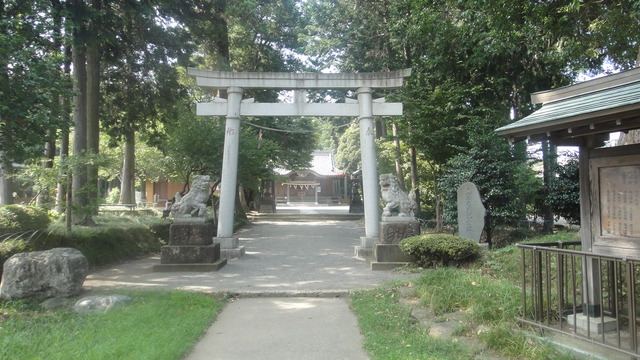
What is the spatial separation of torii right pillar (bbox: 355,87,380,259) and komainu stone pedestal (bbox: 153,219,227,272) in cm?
398

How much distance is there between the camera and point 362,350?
4539 mm

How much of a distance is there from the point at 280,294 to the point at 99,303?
2.80 metres

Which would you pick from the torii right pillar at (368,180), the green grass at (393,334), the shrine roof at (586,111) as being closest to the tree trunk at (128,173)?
the torii right pillar at (368,180)

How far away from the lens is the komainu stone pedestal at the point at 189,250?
9.16m

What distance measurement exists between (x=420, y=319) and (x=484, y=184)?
7.55 meters

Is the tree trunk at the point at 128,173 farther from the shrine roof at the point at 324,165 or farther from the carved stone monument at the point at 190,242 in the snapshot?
the shrine roof at the point at 324,165

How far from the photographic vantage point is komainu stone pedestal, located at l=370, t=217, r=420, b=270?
9383 mm

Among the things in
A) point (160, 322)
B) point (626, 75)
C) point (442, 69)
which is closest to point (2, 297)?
point (160, 322)

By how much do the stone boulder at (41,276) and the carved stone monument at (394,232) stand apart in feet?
19.7

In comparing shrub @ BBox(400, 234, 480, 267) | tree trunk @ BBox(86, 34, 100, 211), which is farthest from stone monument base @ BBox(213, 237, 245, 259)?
shrub @ BBox(400, 234, 480, 267)

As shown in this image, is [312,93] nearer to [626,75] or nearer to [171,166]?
[171,166]

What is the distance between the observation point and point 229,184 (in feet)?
36.2

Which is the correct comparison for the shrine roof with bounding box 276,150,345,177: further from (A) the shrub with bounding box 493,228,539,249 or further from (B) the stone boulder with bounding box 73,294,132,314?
(B) the stone boulder with bounding box 73,294,132,314

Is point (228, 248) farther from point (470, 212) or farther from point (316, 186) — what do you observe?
point (316, 186)
